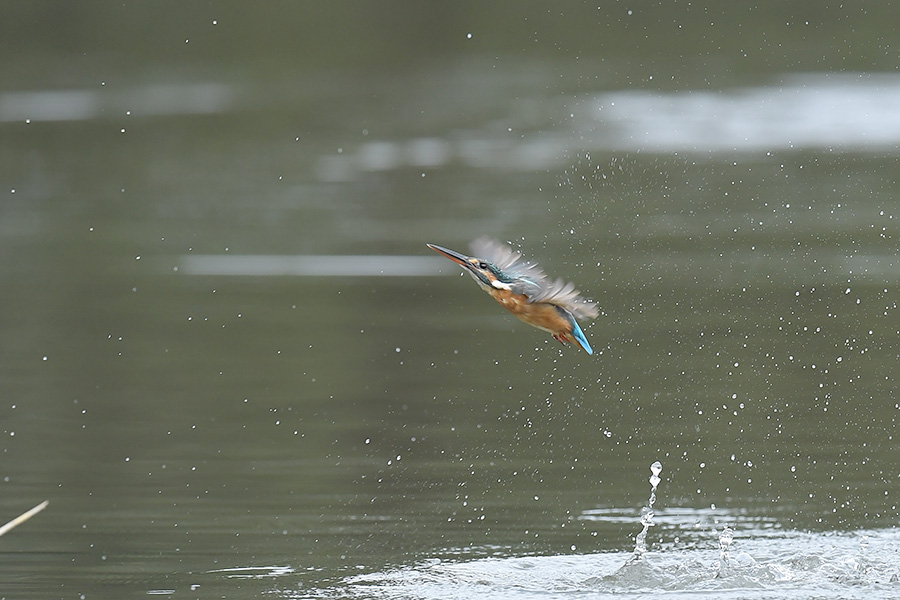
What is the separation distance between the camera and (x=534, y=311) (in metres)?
4.79

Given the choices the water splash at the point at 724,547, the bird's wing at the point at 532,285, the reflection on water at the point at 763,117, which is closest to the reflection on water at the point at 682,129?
the reflection on water at the point at 763,117

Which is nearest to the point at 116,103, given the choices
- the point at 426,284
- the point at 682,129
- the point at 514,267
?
the point at 682,129

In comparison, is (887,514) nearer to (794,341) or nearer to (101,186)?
(794,341)

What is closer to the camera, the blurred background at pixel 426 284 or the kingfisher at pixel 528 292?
the kingfisher at pixel 528 292

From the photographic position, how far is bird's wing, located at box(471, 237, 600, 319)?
4.68 metres

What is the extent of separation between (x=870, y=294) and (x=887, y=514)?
152 inches

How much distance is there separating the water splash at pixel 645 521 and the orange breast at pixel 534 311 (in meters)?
0.73

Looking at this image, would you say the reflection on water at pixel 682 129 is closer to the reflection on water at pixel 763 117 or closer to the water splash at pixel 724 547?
the reflection on water at pixel 763 117

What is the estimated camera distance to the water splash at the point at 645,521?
4986mm

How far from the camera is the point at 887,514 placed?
18.0ft

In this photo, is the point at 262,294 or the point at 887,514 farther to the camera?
the point at 262,294

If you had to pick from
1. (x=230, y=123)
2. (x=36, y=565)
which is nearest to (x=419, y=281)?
(x=36, y=565)

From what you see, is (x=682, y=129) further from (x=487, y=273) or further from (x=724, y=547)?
(x=487, y=273)

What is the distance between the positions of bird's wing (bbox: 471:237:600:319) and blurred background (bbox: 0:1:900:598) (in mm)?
864
